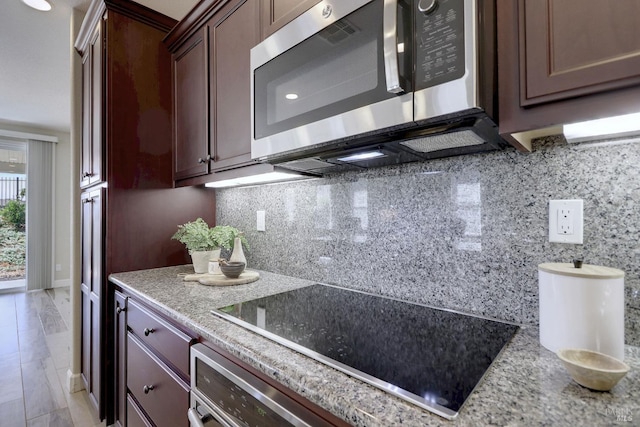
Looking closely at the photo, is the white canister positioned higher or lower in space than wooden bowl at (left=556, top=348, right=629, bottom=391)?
higher

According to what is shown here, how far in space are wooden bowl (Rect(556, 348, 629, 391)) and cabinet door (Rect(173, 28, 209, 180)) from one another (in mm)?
1583

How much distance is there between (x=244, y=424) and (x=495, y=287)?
0.82m

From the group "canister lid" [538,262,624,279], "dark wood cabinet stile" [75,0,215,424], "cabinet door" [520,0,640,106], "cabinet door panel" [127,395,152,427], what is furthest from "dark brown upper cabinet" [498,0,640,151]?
"dark wood cabinet stile" [75,0,215,424]

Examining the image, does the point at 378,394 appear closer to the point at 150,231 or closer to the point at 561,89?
the point at 561,89

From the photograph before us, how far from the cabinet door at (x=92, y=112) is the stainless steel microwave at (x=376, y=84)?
1204 millimetres

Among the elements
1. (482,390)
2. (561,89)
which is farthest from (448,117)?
(482,390)

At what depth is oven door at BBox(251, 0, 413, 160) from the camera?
0.78 meters

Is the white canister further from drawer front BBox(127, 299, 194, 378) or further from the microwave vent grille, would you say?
drawer front BBox(127, 299, 194, 378)

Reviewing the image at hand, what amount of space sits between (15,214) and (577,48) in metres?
7.05

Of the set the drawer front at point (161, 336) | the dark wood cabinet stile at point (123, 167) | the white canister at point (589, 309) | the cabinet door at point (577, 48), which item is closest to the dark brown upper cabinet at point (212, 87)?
the dark wood cabinet stile at point (123, 167)

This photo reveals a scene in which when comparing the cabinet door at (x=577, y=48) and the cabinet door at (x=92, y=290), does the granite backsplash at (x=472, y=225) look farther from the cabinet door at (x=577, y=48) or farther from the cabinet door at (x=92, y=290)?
the cabinet door at (x=92, y=290)

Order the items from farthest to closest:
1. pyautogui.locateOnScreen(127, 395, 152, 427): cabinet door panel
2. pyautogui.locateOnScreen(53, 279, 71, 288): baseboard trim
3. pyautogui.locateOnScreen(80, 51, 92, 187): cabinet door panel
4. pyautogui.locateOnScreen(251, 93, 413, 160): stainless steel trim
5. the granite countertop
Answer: pyautogui.locateOnScreen(53, 279, 71, 288): baseboard trim
pyautogui.locateOnScreen(80, 51, 92, 187): cabinet door panel
pyautogui.locateOnScreen(127, 395, 152, 427): cabinet door panel
pyautogui.locateOnScreen(251, 93, 413, 160): stainless steel trim
the granite countertop

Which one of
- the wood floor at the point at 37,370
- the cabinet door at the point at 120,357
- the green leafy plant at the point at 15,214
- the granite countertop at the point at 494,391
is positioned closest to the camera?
the granite countertop at the point at 494,391

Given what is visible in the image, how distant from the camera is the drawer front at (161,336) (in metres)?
1.09
